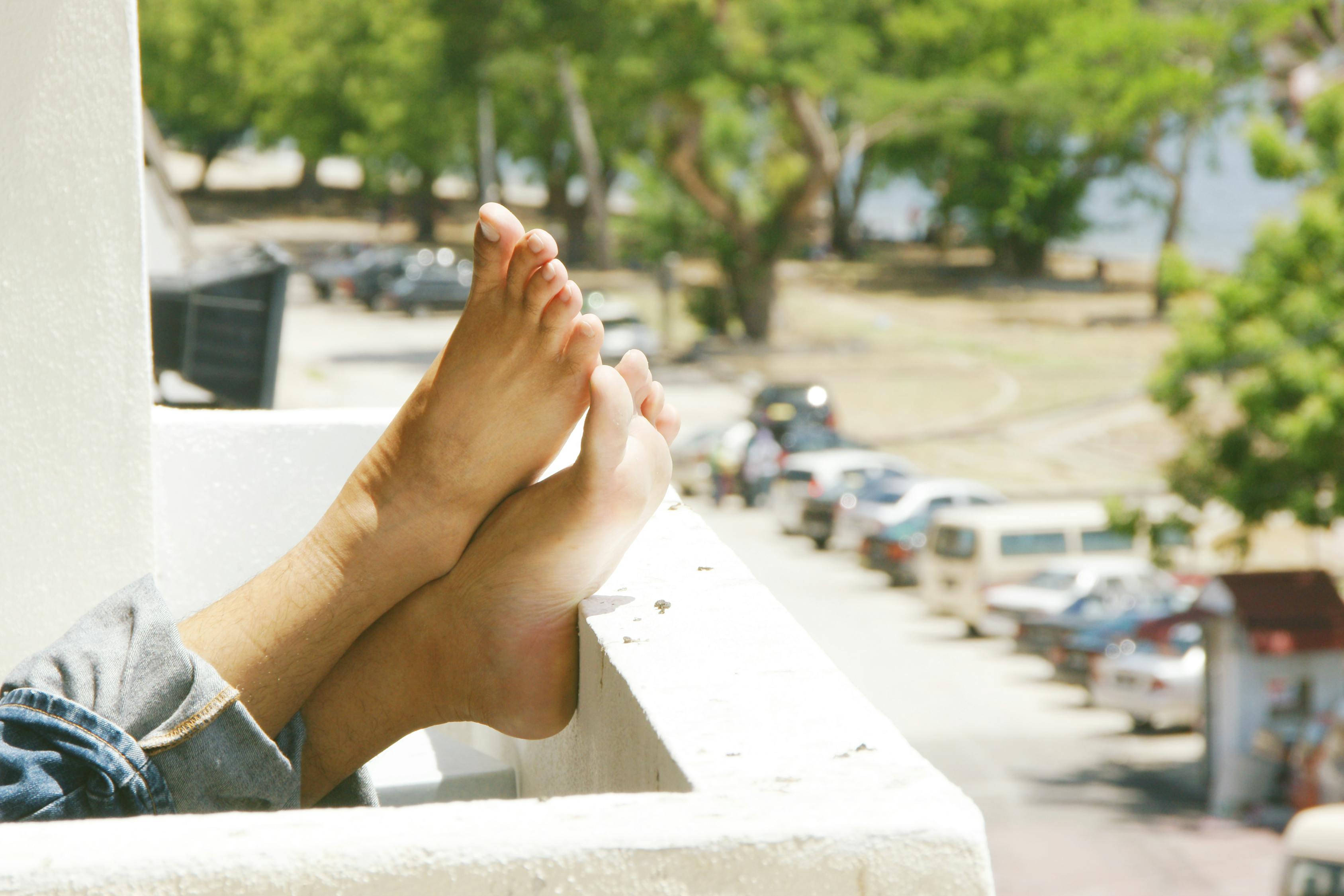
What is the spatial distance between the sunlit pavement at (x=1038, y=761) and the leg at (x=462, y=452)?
27.9 ft

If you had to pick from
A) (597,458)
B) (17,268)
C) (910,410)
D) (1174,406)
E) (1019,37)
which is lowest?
(910,410)

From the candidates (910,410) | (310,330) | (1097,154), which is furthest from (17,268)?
(1097,154)

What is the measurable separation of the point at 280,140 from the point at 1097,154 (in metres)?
27.1

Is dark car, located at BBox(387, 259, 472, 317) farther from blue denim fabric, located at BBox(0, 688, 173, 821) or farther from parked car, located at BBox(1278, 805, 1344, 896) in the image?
blue denim fabric, located at BBox(0, 688, 173, 821)

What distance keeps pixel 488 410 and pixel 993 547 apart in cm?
1589

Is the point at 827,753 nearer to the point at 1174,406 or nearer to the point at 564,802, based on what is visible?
the point at 564,802

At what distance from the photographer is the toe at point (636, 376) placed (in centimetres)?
190

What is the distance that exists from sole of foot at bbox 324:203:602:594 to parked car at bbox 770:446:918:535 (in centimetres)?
1870

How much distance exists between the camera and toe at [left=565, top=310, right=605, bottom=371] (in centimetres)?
176

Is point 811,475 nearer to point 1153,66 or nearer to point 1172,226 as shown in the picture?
point 1153,66

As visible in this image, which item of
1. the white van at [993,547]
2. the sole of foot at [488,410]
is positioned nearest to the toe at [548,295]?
the sole of foot at [488,410]

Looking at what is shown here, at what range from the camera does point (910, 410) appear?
27.4 metres

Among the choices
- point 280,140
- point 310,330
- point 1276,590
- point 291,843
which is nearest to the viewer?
point 291,843

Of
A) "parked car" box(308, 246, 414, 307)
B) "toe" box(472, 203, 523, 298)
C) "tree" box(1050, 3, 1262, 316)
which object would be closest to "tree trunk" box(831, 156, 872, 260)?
"tree" box(1050, 3, 1262, 316)
